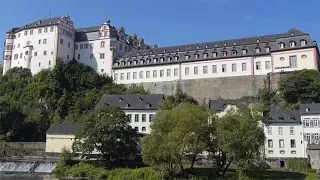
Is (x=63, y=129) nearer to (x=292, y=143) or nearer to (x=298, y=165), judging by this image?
(x=292, y=143)

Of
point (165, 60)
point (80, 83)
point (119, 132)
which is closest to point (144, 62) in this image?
point (165, 60)

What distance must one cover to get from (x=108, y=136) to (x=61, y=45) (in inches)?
1576

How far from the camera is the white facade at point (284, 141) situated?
4169 centimetres

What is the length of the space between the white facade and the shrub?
10.2 feet

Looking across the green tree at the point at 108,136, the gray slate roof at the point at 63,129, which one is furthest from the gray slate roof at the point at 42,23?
the green tree at the point at 108,136

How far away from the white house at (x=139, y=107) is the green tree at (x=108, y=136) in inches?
395

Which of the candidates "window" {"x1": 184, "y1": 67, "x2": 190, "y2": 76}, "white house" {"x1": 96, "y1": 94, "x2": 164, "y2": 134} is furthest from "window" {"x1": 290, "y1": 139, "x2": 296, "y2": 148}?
"window" {"x1": 184, "y1": 67, "x2": 190, "y2": 76}

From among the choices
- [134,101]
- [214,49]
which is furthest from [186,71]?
[134,101]

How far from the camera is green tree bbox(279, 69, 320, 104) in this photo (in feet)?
164

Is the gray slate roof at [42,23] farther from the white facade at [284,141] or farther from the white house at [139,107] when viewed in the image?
the white facade at [284,141]

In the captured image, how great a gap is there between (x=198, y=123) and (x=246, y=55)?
31.8 meters

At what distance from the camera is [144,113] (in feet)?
165

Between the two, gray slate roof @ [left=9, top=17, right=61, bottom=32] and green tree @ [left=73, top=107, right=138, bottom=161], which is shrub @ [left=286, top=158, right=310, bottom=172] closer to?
green tree @ [left=73, top=107, right=138, bottom=161]

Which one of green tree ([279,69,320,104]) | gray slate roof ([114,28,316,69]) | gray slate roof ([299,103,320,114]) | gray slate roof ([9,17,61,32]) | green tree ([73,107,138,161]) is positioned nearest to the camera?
green tree ([73,107,138,161])
